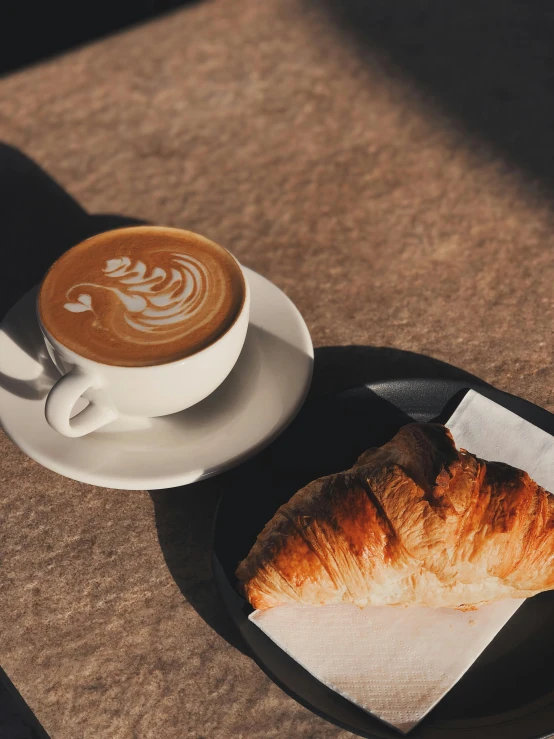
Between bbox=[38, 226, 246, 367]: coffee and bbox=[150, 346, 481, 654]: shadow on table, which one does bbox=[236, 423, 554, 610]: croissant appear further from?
bbox=[38, 226, 246, 367]: coffee

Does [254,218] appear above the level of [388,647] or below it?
above

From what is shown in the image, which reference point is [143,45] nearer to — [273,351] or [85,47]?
[85,47]

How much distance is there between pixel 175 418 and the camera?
0.79m

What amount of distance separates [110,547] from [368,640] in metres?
0.29

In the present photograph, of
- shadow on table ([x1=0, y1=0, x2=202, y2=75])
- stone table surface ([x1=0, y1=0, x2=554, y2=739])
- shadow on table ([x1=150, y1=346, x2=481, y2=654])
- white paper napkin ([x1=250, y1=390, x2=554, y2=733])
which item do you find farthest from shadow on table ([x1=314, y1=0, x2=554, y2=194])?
shadow on table ([x1=0, y1=0, x2=202, y2=75])

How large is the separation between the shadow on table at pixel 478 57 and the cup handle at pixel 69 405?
2.82 feet

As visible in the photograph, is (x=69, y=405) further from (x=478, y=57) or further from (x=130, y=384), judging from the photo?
(x=478, y=57)

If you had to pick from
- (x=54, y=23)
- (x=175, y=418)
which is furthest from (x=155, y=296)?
(x=54, y=23)

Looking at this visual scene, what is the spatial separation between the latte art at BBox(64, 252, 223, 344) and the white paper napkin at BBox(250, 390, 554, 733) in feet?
0.96

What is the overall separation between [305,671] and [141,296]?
400 millimetres

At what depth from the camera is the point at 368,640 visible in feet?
2.23

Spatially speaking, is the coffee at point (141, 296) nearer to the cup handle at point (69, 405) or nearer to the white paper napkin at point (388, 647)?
the cup handle at point (69, 405)

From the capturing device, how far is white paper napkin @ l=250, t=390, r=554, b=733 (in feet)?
2.08

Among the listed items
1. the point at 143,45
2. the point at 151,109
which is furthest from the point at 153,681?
the point at 143,45
